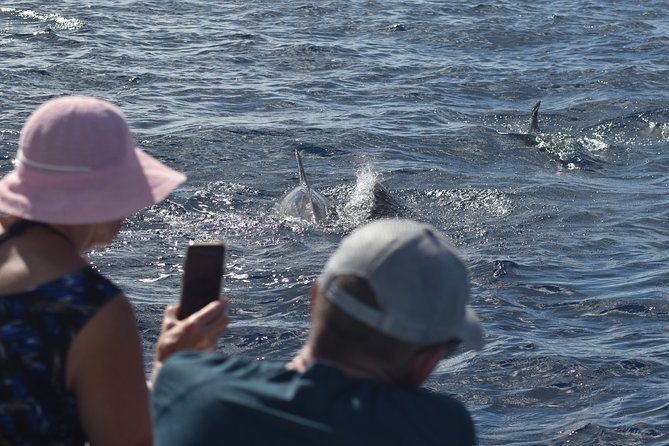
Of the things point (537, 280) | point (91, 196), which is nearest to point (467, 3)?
point (537, 280)

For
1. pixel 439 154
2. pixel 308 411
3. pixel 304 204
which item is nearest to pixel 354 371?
pixel 308 411

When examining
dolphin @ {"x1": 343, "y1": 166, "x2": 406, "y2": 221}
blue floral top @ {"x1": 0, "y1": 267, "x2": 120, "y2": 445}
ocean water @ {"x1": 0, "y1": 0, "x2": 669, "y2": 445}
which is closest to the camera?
blue floral top @ {"x1": 0, "y1": 267, "x2": 120, "y2": 445}

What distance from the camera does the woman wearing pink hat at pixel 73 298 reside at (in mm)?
2611

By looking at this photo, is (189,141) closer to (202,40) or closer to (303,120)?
(303,120)

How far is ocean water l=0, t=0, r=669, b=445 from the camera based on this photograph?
7.92m

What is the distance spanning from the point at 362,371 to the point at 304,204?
29.9 ft

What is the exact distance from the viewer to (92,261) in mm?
9836

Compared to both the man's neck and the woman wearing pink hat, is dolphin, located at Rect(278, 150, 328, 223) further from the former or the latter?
the man's neck

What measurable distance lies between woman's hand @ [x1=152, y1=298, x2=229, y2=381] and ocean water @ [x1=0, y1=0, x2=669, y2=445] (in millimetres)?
3983

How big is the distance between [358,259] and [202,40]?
706 inches

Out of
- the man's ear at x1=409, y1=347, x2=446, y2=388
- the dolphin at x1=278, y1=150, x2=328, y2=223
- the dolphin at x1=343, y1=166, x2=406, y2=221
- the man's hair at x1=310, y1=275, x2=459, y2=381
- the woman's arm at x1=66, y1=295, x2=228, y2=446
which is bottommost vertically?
the dolphin at x1=343, y1=166, x2=406, y2=221

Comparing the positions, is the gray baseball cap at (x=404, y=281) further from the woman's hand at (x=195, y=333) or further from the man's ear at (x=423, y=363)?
the woman's hand at (x=195, y=333)

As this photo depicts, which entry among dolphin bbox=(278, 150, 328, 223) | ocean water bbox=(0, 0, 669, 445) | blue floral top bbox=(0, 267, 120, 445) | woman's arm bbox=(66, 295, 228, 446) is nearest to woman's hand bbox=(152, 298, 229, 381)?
woman's arm bbox=(66, 295, 228, 446)

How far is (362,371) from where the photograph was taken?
2.34 meters
